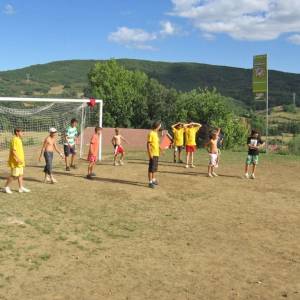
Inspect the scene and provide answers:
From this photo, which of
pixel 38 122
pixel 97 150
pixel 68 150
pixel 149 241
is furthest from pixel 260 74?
pixel 149 241

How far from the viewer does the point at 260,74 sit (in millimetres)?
25000

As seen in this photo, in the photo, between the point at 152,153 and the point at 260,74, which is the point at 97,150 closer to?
the point at 152,153

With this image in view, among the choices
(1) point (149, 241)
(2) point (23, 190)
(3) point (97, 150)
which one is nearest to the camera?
(1) point (149, 241)

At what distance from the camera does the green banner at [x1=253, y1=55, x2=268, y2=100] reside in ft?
81.3

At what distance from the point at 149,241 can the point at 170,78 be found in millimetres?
97596

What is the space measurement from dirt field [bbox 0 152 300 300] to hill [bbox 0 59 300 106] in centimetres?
6725

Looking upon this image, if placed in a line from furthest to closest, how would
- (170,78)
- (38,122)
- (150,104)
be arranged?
(170,78) → (150,104) → (38,122)

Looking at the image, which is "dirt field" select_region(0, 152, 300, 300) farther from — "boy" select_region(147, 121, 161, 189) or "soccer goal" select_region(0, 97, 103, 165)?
"soccer goal" select_region(0, 97, 103, 165)

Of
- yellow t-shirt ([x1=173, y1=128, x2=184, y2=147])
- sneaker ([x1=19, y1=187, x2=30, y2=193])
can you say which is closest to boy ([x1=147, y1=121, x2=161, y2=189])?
sneaker ([x1=19, y1=187, x2=30, y2=193])

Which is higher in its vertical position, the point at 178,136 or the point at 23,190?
the point at 178,136

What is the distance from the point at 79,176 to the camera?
14859mm

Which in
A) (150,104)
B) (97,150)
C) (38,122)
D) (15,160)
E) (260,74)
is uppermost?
(260,74)

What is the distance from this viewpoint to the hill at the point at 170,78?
282ft

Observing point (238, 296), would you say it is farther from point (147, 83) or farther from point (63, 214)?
point (147, 83)
